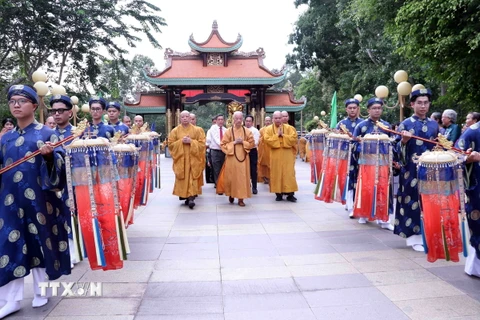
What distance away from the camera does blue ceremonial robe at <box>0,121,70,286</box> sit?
3.00 metres

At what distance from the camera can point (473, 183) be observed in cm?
350

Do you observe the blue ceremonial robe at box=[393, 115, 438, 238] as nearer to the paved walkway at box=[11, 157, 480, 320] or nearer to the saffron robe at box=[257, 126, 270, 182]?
the paved walkway at box=[11, 157, 480, 320]

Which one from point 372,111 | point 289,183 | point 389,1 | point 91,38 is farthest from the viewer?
point 91,38

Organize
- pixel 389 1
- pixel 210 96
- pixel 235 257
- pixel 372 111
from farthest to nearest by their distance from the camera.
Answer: pixel 210 96
pixel 389 1
pixel 372 111
pixel 235 257

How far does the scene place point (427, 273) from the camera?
3.77 metres

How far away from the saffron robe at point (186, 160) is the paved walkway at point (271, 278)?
4.10 feet

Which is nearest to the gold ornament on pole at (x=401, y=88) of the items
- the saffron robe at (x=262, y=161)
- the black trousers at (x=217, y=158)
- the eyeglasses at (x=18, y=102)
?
the black trousers at (x=217, y=158)

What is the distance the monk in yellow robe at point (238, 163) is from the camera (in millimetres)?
7285

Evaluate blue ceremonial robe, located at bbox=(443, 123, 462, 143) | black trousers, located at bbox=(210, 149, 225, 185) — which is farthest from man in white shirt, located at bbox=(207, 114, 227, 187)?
blue ceremonial robe, located at bbox=(443, 123, 462, 143)

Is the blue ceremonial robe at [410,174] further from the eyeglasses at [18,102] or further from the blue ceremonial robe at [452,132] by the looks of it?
the eyeglasses at [18,102]

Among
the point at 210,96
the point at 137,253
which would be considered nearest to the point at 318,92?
the point at 210,96

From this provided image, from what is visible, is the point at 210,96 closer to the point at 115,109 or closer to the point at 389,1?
the point at 389,1

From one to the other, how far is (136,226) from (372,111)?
361 cm

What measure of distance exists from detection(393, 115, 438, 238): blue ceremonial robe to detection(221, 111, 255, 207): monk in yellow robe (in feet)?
10.4
